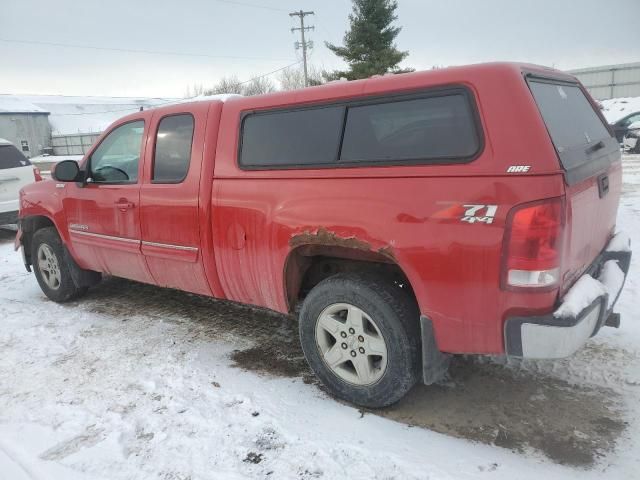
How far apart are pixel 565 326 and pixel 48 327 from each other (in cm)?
435

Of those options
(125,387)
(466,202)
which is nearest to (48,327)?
(125,387)

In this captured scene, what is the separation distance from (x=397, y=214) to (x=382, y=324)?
2.15ft

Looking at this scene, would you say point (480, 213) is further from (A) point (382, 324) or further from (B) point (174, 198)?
(B) point (174, 198)

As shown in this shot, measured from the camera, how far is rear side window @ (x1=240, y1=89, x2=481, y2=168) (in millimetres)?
2572

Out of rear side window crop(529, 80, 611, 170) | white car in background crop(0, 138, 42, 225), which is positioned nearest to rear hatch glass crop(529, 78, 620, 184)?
rear side window crop(529, 80, 611, 170)

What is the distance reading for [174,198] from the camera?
12.7 ft

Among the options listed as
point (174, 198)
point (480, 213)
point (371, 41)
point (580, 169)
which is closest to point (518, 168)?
point (480, 213)

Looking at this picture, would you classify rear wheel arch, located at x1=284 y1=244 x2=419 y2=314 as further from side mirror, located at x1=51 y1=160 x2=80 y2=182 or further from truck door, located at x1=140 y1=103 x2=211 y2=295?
side mirror, located at x1=51 y1=160 x2=80 y2=182

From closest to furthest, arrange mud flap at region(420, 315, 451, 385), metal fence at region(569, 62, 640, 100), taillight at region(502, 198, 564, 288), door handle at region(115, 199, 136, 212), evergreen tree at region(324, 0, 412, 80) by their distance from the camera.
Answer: taillight at region(502, 198, 564, 288) < mud flap at region(420, 315, 451, 385) < door handle at region(115, 199, 136, 212) < evergreen tree at region(324, 0, 412, 80) < metal fence at region(569, 62, 640, 100)

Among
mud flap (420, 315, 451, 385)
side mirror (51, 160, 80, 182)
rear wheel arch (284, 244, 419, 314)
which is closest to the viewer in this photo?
mud flap (420, 315, 451, 385)

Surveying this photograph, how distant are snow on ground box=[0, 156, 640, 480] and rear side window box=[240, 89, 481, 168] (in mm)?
1531

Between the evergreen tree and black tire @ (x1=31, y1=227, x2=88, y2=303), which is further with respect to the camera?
the evergreen tree

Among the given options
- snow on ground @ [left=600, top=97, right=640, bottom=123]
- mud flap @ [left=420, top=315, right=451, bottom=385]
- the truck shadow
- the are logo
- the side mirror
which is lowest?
the truck shadow

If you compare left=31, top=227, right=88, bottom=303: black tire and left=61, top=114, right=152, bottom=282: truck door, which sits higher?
left=61, top=114, right=152, bottom=282: truck door
